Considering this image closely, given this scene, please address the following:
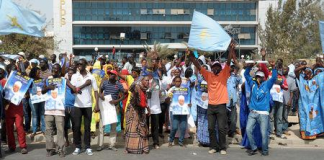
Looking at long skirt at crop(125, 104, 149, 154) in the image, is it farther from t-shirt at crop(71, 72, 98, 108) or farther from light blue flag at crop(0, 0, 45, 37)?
light blue flag at crop(0, 0, 45, 37)

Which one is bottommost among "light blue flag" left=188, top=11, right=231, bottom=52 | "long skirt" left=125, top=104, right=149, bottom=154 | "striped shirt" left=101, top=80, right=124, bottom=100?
"long skirt" left=125, top=104, right=149, bottom=154

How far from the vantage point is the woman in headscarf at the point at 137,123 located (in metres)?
8.18

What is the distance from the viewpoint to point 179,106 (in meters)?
8.92

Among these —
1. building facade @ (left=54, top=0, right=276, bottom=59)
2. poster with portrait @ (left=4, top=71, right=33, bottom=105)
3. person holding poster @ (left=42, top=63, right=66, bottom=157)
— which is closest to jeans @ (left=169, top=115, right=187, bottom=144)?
person holding poster @ (left=42, top=63, right=66, bottom=157)

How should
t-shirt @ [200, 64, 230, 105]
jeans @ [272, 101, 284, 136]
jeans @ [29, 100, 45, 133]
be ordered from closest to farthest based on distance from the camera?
t-shirt @ [200, 64, 230, 105]
jeans @ [29, 100, 45, 133]
jeans @ [272, 101, 284, 136]

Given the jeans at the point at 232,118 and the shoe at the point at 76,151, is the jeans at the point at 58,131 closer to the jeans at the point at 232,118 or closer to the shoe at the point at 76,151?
→ the shoe at the point at 76,151

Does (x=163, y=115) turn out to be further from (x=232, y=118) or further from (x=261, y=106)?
(x=261, y=106)

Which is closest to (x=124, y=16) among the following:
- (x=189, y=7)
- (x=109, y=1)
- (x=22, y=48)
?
(x=109, y=1)

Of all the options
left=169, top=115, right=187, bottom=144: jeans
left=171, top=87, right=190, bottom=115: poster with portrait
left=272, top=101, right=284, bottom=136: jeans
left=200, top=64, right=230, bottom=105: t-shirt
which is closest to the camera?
left=200, top=64, right=230, bottom=105: t-shirt

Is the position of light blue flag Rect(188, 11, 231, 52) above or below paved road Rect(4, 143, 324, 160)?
above

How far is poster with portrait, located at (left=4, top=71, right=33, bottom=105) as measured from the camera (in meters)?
7.93

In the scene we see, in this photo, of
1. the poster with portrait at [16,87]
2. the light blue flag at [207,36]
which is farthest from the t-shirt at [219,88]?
the poster with portrait at [16,87]

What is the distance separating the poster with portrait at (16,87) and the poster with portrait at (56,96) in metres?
0.54

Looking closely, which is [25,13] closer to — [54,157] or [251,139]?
[54,157]
